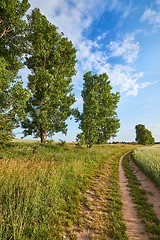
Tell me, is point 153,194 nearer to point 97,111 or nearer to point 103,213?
point 103,213

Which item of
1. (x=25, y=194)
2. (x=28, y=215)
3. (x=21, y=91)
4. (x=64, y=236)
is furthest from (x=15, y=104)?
(x=64, y=236)

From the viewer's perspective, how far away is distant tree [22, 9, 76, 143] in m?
19.4

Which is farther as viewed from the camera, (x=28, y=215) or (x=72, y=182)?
(x=72, y=182)

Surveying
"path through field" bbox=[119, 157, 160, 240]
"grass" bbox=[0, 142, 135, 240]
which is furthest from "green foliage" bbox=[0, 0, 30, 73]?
"path through field" bbox=[119, 157, 160, 240]

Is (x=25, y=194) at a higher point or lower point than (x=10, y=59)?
lower

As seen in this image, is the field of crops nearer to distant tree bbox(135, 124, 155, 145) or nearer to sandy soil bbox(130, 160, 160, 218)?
sandy soil bbox(130, 160, 160, 218)

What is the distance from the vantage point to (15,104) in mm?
13391

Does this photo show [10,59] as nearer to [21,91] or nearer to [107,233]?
[21,91]

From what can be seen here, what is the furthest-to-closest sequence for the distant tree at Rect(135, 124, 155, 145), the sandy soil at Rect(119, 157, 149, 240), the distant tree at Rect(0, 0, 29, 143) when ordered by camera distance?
the distant tree at Rect(135, 124, 155, 145)
the distant tree at Rect(0, 0, 29, 143)
the sandy soil at Rect(119, 157, 149, 240)

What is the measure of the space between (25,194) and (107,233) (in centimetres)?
305

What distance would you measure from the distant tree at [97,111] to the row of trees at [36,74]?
36 cm

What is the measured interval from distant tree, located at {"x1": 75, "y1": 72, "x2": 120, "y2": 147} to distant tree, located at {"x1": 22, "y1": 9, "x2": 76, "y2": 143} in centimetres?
552

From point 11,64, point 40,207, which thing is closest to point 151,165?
point 40,207

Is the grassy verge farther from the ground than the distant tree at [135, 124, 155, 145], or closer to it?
closer to it
